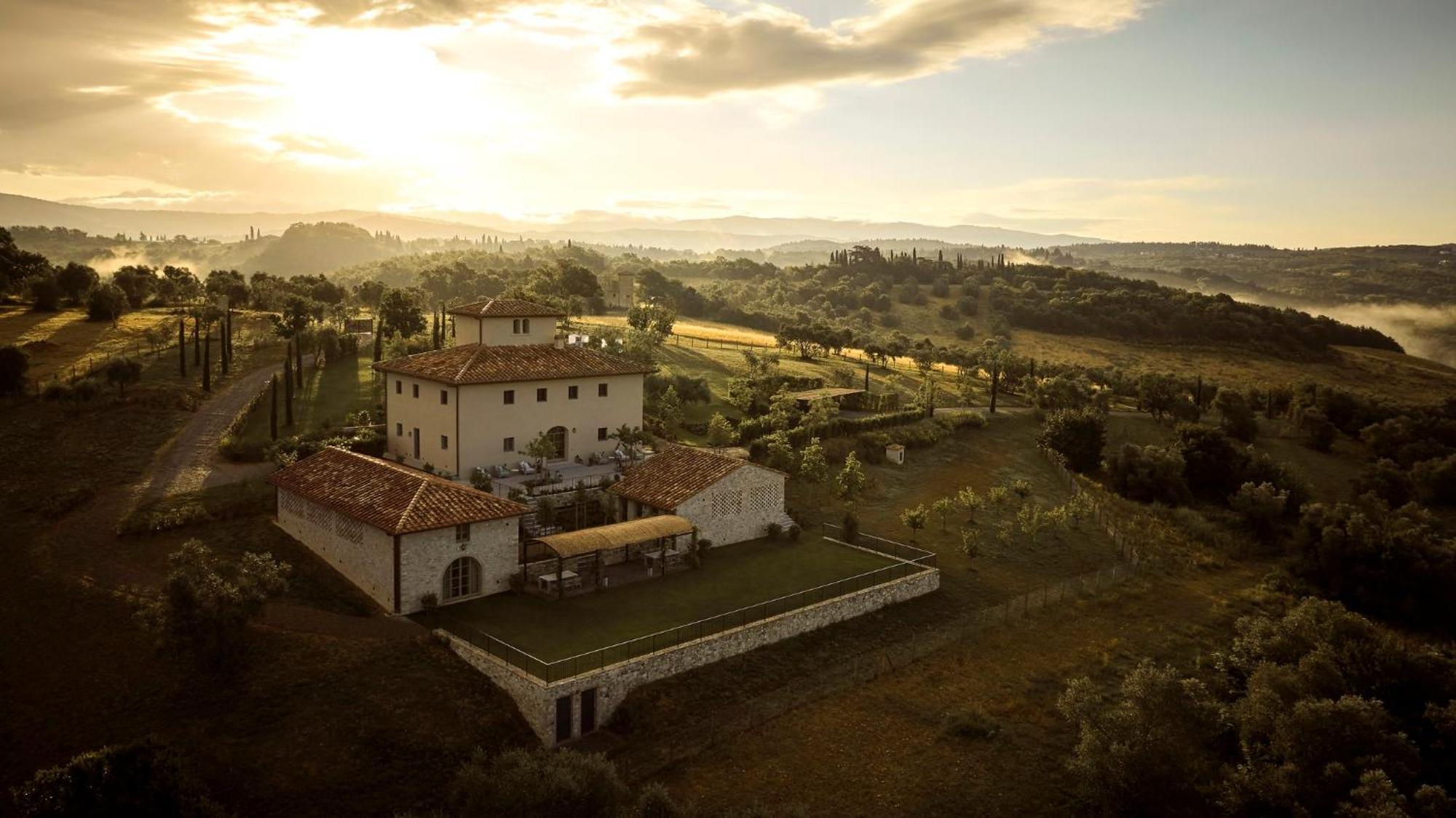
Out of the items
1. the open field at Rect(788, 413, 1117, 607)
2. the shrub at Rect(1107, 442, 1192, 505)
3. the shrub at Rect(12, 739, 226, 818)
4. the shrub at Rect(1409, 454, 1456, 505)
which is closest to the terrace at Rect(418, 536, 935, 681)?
the open field at Rect(788, 413, 1117, 607)

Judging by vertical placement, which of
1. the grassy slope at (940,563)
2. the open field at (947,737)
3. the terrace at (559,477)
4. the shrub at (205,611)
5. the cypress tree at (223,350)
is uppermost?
the cypress tree at (223,350)

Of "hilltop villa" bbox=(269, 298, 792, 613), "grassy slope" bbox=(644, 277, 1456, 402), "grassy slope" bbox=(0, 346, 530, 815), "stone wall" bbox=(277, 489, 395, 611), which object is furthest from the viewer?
"grassy slope" bbox=(644, 277, 1456, 402)

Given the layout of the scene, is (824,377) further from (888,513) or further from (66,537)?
(66,537)

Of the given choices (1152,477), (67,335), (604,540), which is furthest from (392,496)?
(67,335)

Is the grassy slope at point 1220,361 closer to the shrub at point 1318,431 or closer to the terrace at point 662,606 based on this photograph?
the shrub at point 1318,431

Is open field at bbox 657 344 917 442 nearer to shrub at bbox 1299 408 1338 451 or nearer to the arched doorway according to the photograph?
the arched doorway

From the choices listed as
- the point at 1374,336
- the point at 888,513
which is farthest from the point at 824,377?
the point at 1374,336

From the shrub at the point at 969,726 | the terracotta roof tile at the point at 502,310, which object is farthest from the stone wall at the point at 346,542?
the shrub at the point at 969,726
